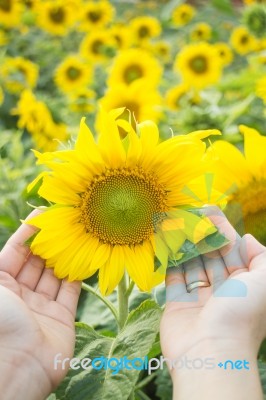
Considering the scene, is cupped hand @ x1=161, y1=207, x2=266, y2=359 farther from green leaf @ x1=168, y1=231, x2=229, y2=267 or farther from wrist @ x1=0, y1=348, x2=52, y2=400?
wrist @ x1=0, y1=348, x2=52, y2=400

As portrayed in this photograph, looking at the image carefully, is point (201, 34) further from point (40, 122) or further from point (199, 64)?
point (40, 122)

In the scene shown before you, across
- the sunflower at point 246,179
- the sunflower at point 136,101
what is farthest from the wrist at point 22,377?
the sunflower at point 136,101

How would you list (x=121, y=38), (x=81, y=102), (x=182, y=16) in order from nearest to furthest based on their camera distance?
(x=81, y=102) < (x=121, y=38) < (x=182, y=16)

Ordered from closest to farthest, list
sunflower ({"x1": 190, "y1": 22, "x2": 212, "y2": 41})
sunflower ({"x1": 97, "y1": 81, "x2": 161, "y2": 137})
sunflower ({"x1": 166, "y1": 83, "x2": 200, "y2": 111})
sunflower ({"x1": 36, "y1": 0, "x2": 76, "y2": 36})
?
sunflower ({"x1": 97, "y1": 81, "x2": 161, "y2": 137}) → sunflower ({"x1": 166, "y1": 83, "x2": 200, "y2": 111}) → sunflower ({"x1": 36, "y1": 0, "x2": 76, "y2": 36}) → sunflower ({"x1": 190, "y1": 22, "x2": 212, "y2": 41})

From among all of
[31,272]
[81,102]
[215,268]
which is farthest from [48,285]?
[81,102]

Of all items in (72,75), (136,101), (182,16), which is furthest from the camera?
(182,16)

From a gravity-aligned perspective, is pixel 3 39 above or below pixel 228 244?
below

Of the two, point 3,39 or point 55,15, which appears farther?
point 55,15

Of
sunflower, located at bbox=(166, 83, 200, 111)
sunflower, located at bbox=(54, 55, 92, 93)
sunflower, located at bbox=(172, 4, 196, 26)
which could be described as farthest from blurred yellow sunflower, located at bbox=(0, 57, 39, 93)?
sunflower, located at bbox=(172, 4, 196, 26)
